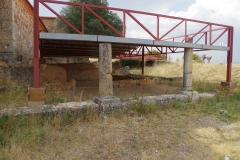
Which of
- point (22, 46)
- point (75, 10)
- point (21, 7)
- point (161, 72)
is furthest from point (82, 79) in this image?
point (75, 10)

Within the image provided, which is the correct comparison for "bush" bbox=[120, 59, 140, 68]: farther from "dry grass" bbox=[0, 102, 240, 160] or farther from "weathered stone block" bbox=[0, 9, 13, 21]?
"dry grass" bbox=[0, 102, 240, 160]

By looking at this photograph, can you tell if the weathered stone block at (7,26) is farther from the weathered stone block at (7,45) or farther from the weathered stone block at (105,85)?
the weathered stone block at (105,85)

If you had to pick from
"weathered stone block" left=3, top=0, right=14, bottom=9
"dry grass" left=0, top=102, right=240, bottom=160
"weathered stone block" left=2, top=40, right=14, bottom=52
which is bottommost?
"dry grass" left=0, top=102, right=240, bottom=160

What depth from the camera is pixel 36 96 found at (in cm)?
500

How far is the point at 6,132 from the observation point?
3.80 meters

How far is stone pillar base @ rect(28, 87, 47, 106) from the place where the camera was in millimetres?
4965

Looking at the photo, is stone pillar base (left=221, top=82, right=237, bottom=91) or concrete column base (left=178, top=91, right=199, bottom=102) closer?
concrete column base (left=178, top=91, right=199, bottom=102)

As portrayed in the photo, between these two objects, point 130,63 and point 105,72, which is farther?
point 130,63

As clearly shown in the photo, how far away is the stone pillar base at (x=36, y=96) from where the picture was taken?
496 cm

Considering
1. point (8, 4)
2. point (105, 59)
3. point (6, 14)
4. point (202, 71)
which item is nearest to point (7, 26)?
point (6, 14)

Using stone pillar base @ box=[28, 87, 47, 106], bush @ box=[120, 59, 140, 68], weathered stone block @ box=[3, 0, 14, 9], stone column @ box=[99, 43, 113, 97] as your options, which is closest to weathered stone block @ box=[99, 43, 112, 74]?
stone column @ box=[99, 43, 113, 97]

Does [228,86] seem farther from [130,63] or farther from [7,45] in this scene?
[130,63]

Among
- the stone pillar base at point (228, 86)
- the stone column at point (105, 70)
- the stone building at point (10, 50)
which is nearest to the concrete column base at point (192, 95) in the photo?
the stone pillar base at point (228, 86)

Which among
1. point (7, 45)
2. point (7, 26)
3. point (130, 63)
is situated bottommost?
point (7, 45)
